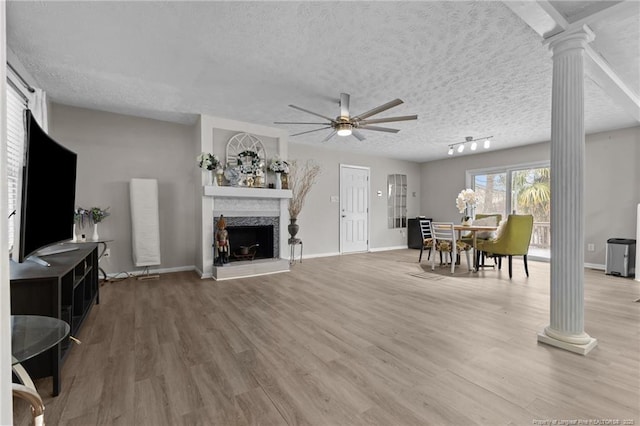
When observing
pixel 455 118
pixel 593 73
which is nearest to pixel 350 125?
pixel 455 118

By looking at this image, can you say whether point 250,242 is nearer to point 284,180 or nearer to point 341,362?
point 284,180

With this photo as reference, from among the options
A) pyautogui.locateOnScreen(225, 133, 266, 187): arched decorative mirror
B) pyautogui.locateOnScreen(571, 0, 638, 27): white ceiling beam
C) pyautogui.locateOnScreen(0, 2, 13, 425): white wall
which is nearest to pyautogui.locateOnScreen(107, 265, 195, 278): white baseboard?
pyautogui.locateOnScreen(225, 133, 266, 187): arched decorative mirror

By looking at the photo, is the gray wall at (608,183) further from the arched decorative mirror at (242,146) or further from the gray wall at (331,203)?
the arched decorative mirror at (242,146)

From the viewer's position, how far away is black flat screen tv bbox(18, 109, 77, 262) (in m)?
1.58

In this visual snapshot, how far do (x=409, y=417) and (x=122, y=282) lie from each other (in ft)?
13.9

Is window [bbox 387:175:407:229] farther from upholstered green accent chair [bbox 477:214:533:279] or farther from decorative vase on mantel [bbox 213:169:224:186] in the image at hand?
decorative vase on mantel [bbox 213:169:224:186]

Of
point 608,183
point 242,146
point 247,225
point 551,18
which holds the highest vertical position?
point 551,18

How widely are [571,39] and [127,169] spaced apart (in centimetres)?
541

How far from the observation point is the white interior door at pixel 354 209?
6.84 meters

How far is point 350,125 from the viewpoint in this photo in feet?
11.1

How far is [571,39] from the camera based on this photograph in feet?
7.04

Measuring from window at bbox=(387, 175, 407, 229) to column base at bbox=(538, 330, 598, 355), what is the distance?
18.4ft

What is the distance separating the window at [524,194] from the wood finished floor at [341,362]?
2.92 m

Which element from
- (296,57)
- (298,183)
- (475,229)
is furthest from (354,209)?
(296,57)
